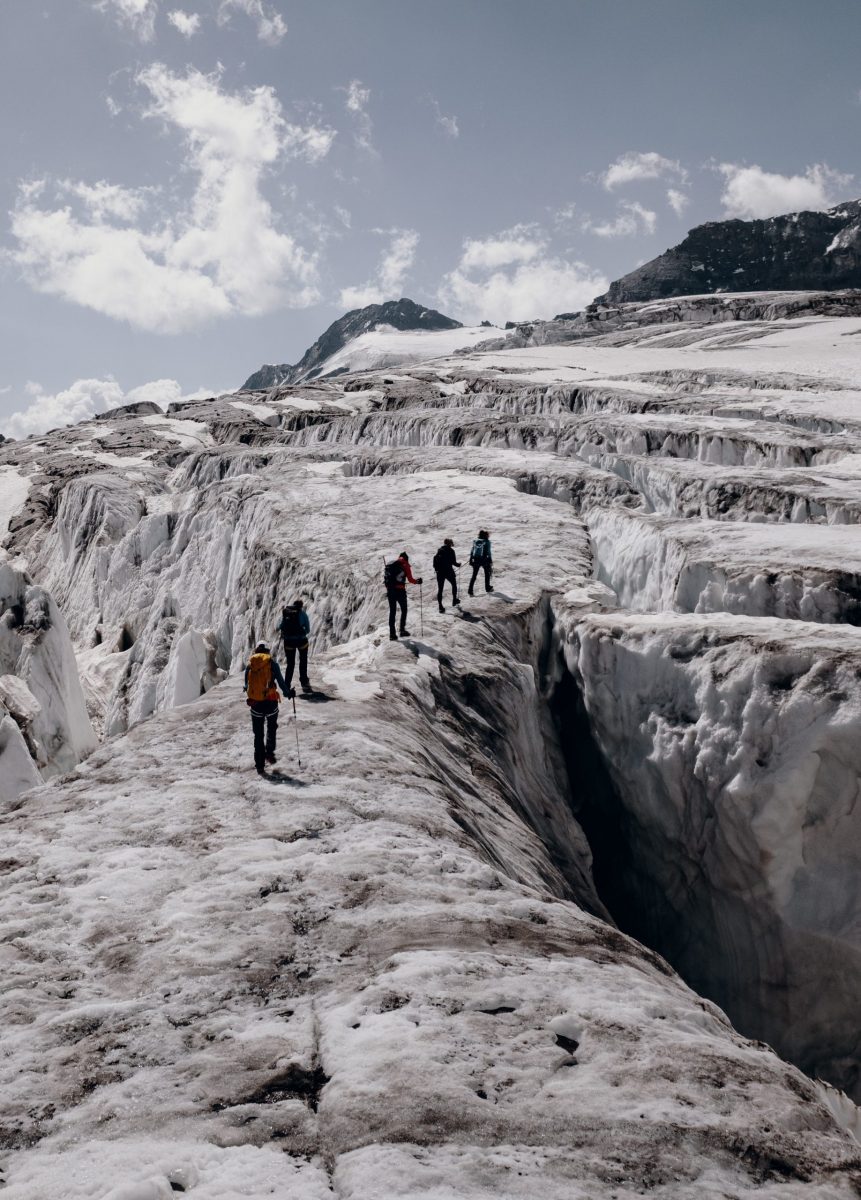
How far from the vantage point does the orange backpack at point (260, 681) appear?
954 centimetres

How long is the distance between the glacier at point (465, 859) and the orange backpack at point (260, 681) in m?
0.93

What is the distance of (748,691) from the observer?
12766mm

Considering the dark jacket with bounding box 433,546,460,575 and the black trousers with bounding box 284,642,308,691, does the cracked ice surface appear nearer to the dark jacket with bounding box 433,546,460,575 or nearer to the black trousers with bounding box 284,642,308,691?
the black trousers with bounding box 284,642,308,691

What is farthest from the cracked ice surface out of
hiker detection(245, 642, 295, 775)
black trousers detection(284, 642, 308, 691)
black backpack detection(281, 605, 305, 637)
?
black backpack detection(281, 605, 305, 637)

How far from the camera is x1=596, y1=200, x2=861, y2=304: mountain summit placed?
13725cm

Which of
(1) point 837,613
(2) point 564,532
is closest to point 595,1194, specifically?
(1) point 837,613

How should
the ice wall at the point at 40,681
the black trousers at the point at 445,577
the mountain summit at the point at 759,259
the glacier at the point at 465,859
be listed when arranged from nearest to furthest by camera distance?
the glacier at the point at 465,859
the black trousers at the point at 445,577
the ice wall at the point at 40,681
the mountain summit at the point at 759,259

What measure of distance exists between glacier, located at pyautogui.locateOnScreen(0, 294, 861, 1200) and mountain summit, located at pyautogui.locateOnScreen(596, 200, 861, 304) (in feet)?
416

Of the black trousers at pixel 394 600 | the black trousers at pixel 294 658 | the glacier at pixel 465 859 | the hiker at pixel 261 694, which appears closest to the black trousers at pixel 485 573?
the glacier at pixel 465 859

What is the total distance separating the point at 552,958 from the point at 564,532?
17121 millimetres

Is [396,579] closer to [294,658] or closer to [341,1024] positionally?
[294,658]

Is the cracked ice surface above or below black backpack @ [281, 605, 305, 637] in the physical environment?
below

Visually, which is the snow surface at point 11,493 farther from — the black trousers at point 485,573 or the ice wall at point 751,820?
the ice wall at point 751,820

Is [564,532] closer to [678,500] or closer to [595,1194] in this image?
[678,500]
